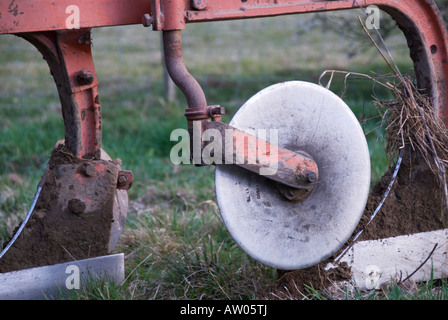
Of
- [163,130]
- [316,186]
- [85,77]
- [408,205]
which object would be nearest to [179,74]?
[85,77]

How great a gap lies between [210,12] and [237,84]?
14.6ft

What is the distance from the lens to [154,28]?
2127 mm

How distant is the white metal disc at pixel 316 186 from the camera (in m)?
2.18

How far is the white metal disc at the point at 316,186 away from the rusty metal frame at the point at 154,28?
29 cm

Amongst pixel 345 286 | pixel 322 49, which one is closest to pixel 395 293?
pixel 345 286

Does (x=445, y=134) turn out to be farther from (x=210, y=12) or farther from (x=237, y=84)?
(x=237, y=84)

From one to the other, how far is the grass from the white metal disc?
0.26 metres

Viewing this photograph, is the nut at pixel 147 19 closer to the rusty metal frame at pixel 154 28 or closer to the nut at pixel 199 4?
the rusty metal frame at pixel 154 28

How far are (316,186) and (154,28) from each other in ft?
2.76

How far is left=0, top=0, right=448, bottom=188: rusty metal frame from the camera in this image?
83.6 inches

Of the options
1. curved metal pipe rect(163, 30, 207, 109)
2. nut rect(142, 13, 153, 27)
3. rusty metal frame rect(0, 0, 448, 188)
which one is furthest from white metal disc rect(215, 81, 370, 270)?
nut rect(142, 13, 153, 27)

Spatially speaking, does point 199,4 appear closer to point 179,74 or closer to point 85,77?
point 179,74

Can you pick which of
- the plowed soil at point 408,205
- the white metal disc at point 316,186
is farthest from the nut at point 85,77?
the plowed soil at point 408,205

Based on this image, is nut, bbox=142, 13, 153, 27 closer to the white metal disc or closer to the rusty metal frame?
the rusty metal frame
